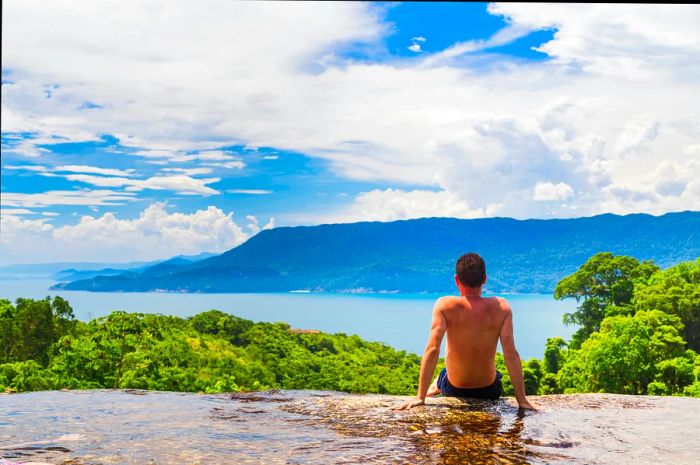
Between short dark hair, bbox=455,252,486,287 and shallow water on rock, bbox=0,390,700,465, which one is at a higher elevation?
short dark hair, bbox=455,252,486,287

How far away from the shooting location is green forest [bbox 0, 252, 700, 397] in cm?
2886

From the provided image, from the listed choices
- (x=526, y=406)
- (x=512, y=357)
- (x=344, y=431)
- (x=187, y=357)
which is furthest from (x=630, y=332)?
(x=344, y=431)

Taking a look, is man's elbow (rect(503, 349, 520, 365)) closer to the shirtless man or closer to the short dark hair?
the shirtless man

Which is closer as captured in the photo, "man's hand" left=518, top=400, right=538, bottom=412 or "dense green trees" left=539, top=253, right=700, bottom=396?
"man's hand" left=518, top=400, right=538, bottom=412

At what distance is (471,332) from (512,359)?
473mm

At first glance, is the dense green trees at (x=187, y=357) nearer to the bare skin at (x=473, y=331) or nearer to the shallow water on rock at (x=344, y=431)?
the shallow water on rock at (x=344, y=431)

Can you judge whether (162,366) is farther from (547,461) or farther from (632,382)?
→ (547,461)

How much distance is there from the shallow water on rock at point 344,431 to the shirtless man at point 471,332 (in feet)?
1.09

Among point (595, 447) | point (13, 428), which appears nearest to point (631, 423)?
point (595, 447)

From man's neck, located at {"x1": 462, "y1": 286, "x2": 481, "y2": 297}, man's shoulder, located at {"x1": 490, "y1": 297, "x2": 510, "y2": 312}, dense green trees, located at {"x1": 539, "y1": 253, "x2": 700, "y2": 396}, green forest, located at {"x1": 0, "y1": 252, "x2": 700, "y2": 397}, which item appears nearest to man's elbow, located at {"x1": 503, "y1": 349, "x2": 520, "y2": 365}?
man's shoulder, located at {"x1": 490, "y1": 297, "x2": 510, "y2": 312}

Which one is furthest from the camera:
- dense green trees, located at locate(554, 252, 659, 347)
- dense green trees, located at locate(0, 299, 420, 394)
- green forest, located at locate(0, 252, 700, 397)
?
dense green trees, located at locate(554, 252, 659, 347)

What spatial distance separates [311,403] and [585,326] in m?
45.8

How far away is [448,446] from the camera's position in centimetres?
491

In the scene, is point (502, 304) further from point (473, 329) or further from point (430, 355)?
point (430, 355)
